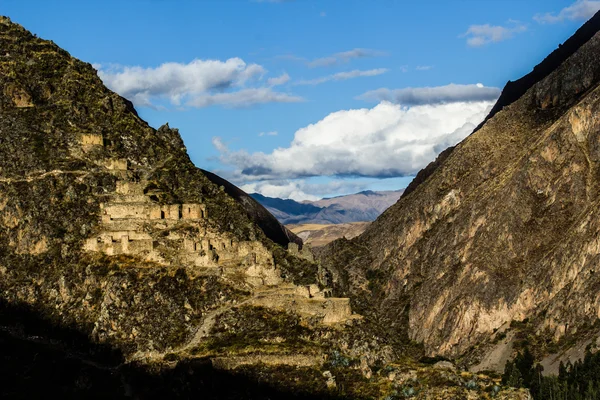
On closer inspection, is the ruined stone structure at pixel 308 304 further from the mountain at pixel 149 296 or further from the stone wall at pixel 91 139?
the stone wall at pixel 91 139

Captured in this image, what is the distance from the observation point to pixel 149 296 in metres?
139

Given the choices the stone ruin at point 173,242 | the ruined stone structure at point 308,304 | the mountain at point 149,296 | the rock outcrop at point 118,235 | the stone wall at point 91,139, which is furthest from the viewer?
the stone wall at point 91,139

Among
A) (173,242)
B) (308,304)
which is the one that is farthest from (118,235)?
(308,304)

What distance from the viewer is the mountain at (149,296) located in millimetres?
126875

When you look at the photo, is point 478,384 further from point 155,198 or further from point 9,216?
point 9,216

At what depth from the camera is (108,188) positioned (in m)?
165

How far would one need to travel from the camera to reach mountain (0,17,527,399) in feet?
416

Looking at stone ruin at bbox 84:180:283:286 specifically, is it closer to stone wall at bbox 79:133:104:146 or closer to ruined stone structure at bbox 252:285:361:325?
ruined stone structure at bbox 252:285:361:325

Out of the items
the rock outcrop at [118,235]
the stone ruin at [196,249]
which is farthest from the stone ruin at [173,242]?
the rock outcrop at [118,235]

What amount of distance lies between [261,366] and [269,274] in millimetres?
20343

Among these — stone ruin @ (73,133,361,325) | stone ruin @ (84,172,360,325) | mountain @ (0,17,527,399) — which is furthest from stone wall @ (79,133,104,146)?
stone ruin @ (84,172,360,325)

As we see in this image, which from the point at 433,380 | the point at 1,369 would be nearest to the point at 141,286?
the point at 1,369

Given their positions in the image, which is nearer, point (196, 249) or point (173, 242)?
point (196, 249)

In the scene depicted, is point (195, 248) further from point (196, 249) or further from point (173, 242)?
point (173, 242)
